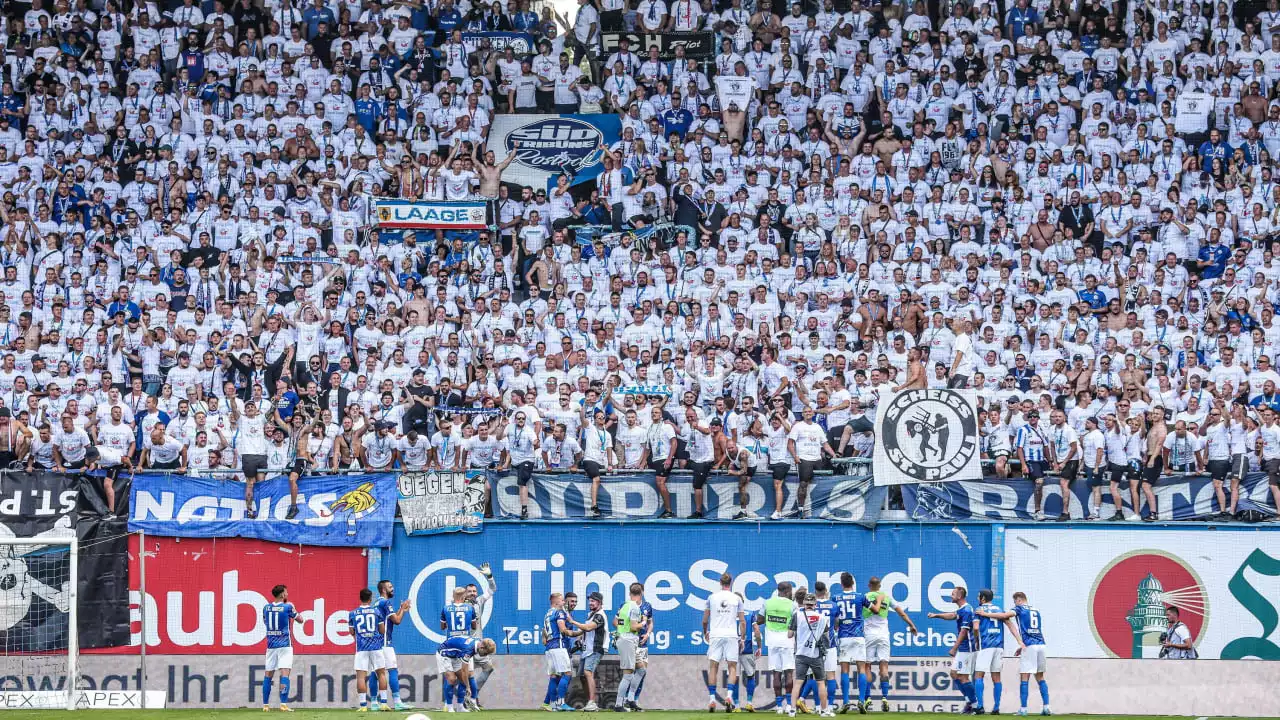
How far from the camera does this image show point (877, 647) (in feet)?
71.3

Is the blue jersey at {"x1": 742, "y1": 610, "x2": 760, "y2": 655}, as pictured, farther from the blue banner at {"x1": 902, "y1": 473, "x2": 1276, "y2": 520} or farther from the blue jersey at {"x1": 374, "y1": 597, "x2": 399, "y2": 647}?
the blue jersey at {"x1": 374, "y1": 597, "x2": 399, "y2": 647}

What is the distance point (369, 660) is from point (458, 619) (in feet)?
4.30

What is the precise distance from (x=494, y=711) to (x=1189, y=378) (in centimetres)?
1180

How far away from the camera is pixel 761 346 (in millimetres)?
26875

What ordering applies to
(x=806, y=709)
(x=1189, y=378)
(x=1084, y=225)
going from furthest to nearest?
(x=1084, y=225)
(x=1189, y=378)
(x=806, y=709)

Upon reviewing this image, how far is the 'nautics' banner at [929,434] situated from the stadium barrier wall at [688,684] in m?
2.69

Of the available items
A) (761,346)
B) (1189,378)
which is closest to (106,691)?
(761,346)

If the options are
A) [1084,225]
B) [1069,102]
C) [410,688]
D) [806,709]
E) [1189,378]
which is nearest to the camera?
[806,709]

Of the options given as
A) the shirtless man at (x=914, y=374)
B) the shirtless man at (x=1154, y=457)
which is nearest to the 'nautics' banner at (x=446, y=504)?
the shirtless man at (x=914, y=374)

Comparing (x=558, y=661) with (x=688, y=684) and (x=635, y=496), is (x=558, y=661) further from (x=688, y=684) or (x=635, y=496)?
(x=635, y=496)

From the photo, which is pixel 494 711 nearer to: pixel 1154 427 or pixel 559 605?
pixel 559 605

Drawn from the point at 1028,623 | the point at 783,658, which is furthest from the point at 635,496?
the point at 1028,623

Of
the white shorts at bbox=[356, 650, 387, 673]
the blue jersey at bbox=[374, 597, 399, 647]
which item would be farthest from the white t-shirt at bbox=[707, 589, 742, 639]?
the white shorts at bbox=[356, 650, 387, 673]

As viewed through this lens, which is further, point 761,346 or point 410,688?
point 761,346
